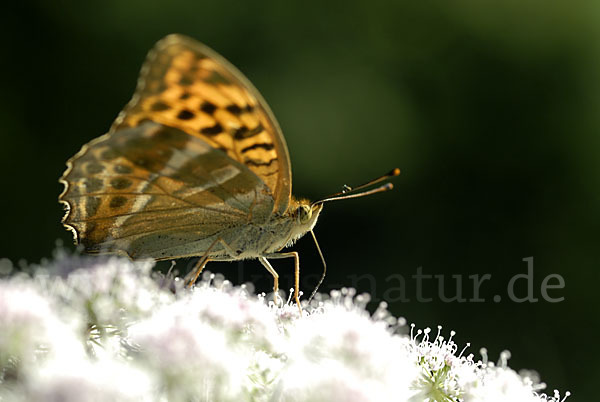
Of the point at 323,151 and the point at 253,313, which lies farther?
the point at 323,151

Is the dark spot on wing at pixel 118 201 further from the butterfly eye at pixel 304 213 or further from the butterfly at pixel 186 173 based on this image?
the butterfly eye at pixel 304 213

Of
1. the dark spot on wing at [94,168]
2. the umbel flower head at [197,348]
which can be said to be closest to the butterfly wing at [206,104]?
the dark spot on wing at [94,168]

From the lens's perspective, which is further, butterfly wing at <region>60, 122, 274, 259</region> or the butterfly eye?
the butterfly eye

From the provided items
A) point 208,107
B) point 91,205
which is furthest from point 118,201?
point 208,107

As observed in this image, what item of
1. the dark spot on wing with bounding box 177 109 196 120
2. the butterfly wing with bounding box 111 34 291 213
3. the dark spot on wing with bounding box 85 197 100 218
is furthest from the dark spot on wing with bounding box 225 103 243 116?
the dark spot on wing with bounding box 85 197 100 218

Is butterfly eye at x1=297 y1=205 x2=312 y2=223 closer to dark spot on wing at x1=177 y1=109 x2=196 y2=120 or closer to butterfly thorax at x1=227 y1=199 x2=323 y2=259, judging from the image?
butterfly thorax at x1=227 y1=199 x2=323 y2=259

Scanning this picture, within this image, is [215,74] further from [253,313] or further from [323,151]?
[323,151]

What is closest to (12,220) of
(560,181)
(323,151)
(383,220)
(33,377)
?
(323,151)
